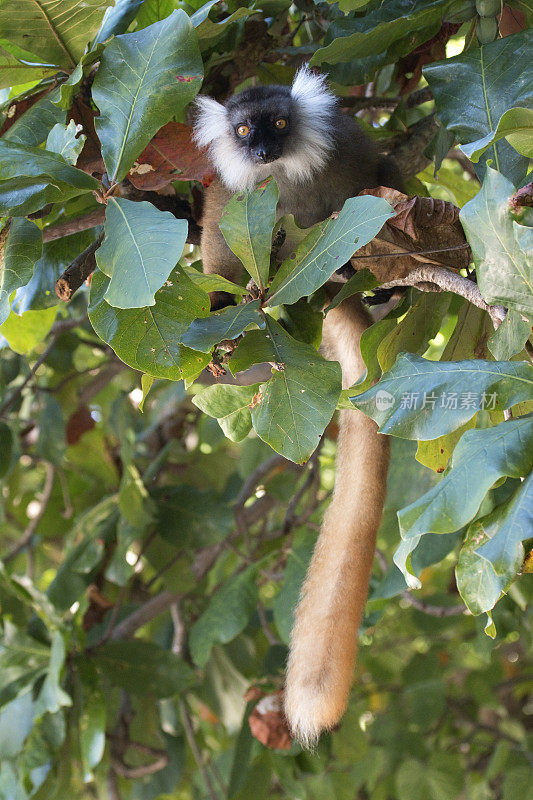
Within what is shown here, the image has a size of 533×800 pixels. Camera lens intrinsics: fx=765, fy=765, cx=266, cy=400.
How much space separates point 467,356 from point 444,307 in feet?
0.48

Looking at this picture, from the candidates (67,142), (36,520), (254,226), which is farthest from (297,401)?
(36,520)

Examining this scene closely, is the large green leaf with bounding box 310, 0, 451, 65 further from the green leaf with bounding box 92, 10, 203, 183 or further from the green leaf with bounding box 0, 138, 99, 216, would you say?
the green leaf with bounding box 0, 138, 99, 216

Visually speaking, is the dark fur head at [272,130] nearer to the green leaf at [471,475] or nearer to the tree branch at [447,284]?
the tree branch at [447,284]

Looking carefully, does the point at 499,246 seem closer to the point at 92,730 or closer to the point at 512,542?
the point at 512,542

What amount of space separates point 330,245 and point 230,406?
454 millimetres

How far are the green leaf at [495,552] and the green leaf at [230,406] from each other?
599 millimetres

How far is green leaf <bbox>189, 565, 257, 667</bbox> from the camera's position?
9.28 ft

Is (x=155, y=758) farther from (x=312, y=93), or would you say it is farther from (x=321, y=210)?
(x=312, y=93)

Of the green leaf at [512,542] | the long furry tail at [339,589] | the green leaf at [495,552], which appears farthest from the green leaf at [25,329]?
the green leaf at [512,542]

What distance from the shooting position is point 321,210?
2.71 m

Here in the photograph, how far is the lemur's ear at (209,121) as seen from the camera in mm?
2541

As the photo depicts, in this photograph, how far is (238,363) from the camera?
161cm

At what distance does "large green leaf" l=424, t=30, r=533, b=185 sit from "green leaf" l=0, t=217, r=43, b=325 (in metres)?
0.99

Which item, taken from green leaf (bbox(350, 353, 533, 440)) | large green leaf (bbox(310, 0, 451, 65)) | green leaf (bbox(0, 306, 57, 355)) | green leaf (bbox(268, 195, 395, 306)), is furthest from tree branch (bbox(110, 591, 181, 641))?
large green leaf (bbox(310, 0, 451, 65))
